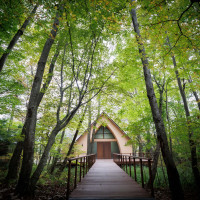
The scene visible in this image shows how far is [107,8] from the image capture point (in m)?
4.06

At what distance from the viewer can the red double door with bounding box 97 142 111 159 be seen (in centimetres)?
1548

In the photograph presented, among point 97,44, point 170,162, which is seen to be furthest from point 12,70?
point 170,162

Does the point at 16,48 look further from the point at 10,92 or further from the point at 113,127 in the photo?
the point at 113,127

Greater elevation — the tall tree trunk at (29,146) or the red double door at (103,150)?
the tall tree trunk at (29,146)

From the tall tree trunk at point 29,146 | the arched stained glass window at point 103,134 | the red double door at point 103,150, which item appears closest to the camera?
the tall tree trunk at point 29,146

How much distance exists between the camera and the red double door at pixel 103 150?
1548 centimetres

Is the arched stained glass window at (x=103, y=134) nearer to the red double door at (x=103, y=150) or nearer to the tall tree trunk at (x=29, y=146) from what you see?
the red double door at (x=103, y=150)

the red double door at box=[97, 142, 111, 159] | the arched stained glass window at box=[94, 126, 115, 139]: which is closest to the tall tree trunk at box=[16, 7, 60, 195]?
the arched stained glass window at box=[94, 126, 115, 139]

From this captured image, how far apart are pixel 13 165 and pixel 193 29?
894 centimetres

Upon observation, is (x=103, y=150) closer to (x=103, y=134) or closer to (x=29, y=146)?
(x=103, y=134)

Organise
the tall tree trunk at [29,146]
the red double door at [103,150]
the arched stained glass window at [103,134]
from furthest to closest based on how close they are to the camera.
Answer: the arched stained glass window at [103,134], the red double door at [103,150], the tall tree trunk at [29,146]

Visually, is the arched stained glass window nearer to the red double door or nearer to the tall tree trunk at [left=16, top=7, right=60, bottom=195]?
the red double door

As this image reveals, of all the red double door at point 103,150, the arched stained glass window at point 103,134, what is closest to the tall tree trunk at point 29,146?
the arched stained glass window at point 103,134

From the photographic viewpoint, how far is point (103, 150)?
1576 cm
